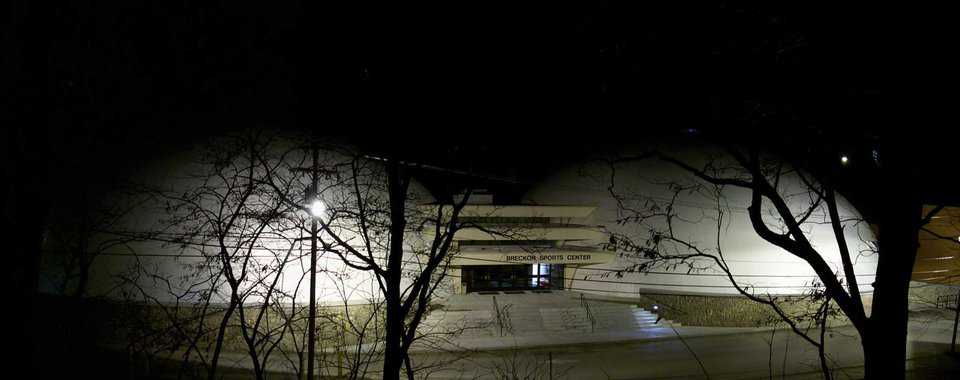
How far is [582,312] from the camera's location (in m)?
23.5

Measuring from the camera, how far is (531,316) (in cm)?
2280

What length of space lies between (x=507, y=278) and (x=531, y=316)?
4381 mm

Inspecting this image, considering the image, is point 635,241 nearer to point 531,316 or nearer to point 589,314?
point 589,314

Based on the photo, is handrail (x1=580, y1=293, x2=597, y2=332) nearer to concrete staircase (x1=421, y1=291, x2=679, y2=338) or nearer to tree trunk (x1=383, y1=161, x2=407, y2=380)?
concrete staircase (x1=421, y1=291, x2=679, y2=338)

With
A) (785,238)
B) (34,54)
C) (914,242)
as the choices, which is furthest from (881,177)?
(34,54)

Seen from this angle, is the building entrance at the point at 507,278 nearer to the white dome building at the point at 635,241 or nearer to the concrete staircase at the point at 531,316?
the white dome building at the point at 635,241

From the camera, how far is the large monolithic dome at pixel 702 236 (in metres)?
26.5

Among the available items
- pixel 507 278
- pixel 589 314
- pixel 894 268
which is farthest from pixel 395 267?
pixel 507 278

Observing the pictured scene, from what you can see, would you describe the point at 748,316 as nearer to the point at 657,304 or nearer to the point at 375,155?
the point at 657,304

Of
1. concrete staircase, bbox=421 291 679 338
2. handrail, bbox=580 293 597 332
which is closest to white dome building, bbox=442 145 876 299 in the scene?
handrail, bbox=580 293 597 332

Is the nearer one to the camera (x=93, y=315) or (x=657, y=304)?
(x=93, y=315)

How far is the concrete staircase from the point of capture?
2178 cm

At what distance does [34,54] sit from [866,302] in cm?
3326

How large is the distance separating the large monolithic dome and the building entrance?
3.38 ft
